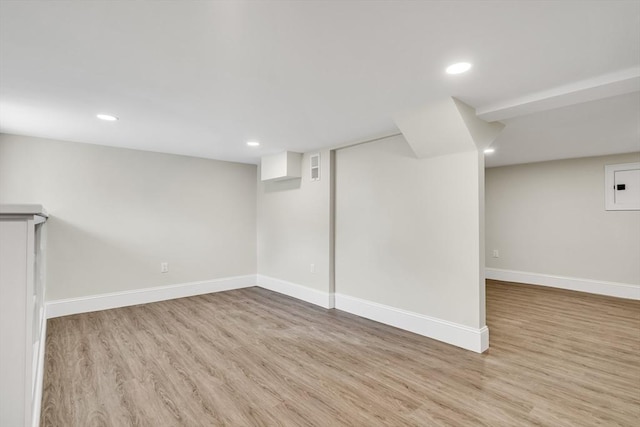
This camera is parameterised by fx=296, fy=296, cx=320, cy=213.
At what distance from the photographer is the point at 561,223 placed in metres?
5.32

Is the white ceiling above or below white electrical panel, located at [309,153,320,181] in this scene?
above

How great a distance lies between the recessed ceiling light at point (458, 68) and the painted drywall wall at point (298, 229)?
2.37 metres

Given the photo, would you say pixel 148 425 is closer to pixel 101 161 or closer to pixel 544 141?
pixel 101 161

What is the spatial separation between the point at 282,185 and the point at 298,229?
0.88 metres

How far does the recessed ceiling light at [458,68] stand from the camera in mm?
2008

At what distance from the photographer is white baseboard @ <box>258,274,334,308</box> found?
429cm

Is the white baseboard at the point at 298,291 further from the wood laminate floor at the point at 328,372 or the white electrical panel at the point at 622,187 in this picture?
the white electrical panel at the point at 622,187

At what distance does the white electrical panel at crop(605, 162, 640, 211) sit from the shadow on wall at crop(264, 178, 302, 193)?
5.08 metres

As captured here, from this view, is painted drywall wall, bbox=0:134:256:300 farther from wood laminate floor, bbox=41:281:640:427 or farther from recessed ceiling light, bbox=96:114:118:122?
recessed ceiling light, bbox=96:114:118:122

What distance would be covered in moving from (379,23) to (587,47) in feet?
4.35

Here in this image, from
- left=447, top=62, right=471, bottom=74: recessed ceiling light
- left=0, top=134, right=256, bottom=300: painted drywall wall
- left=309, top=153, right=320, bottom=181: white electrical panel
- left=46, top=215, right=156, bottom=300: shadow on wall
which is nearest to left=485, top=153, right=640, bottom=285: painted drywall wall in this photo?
left=309, top=153, right=320, bottom=181: white electrical panel

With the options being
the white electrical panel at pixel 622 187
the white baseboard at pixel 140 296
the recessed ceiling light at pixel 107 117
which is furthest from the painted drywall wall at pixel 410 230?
the white electrical panel at pixel 622 187

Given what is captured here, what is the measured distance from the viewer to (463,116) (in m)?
2.68

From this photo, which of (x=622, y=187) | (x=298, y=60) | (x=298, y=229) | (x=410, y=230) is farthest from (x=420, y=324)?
(x=622, y=187)
